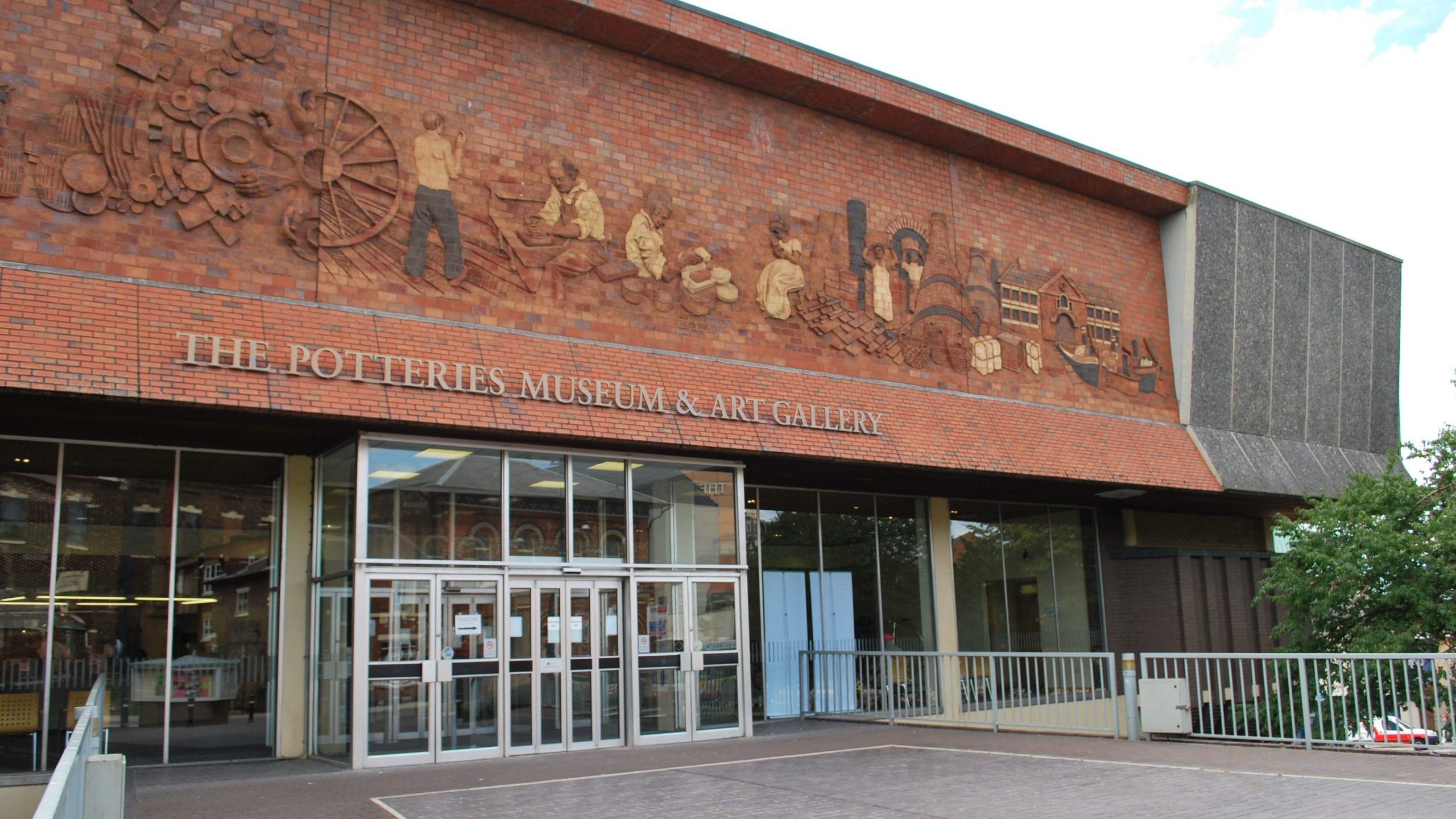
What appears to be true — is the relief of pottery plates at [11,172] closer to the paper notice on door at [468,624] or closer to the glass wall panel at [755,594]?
the paper notice on door at [468,624]

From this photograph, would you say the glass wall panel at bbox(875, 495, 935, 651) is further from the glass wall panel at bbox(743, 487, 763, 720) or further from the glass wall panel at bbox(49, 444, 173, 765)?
the glass wall panel at bbox(49, 444, 173, 765)

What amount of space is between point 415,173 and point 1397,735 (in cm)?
1386

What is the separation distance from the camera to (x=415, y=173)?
14.5 meters

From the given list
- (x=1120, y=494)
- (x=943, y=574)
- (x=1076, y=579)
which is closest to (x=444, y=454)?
(x=943, y=574)

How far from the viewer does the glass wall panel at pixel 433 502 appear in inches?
549

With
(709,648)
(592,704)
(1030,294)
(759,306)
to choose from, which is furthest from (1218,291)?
(592,704)

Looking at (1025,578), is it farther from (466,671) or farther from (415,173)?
(415,173)

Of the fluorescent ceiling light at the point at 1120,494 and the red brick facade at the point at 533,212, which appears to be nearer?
the red brick facade at the point at 533,212

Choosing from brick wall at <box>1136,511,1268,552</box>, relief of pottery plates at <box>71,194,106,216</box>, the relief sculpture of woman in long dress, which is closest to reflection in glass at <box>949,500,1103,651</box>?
brick wall at <box>1136,511,1268,552</box>

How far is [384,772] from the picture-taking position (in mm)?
12953

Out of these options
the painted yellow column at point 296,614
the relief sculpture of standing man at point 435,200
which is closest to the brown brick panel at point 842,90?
the relief sculpture of standing man at point 435,200

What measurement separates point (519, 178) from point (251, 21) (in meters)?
3.67

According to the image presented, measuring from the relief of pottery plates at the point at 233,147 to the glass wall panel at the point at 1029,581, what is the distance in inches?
609

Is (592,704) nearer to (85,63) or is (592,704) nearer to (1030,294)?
(85,63)
